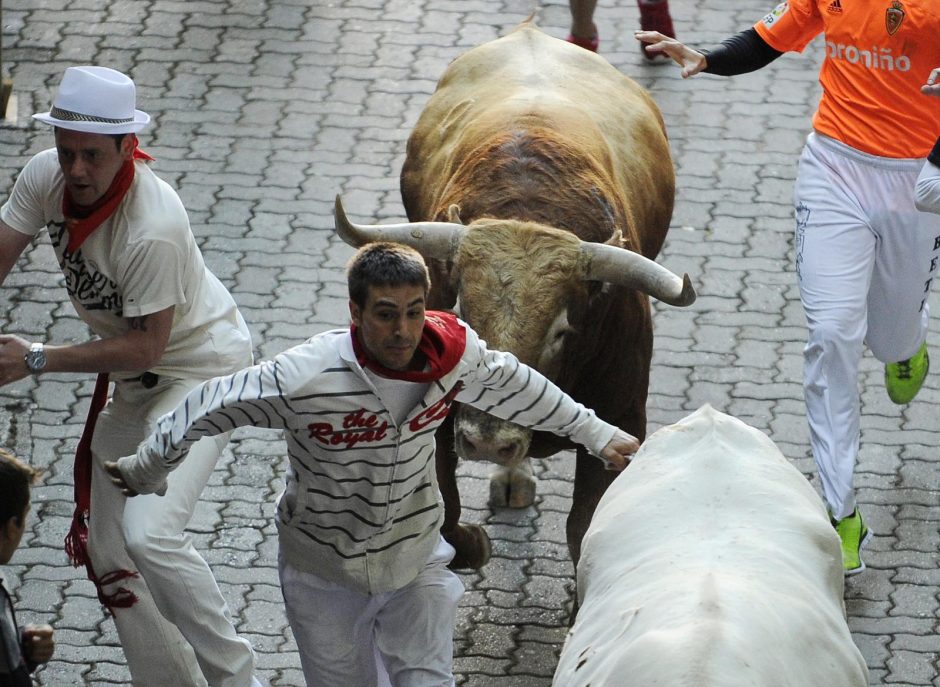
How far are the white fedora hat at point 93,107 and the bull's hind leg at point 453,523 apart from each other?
1.84 metres

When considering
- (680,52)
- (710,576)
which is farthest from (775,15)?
(710,576)

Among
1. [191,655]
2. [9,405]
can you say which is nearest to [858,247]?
[191,655]

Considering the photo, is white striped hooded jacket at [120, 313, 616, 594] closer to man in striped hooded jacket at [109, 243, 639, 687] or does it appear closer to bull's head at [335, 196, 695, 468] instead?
man in striped hooded jacket at [109, 243, 639, 687]

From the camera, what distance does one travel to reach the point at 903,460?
7.17 m

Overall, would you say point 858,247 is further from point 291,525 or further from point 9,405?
point 9,405

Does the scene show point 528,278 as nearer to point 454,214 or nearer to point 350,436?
point 454,214

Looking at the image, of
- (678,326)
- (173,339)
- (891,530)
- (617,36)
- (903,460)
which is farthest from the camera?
(617,36)

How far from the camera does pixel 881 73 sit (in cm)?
601

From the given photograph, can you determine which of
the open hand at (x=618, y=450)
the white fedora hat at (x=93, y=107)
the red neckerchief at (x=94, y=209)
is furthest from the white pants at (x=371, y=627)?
the white fedora hat at (x=93, y=107)

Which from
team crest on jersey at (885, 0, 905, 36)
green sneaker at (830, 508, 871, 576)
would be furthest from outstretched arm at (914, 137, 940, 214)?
green sneaker at (830, 508, 871, 576)

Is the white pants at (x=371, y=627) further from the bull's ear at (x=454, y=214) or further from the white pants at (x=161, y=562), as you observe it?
the bull's ear at (x=454, y=214)

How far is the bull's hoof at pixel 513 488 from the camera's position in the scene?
22.1ft

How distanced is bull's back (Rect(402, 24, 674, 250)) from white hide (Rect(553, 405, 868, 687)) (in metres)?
2.70

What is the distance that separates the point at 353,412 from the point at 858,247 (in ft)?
9.13
